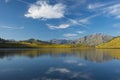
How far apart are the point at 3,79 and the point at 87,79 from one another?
533 inches

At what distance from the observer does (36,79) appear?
27.2m

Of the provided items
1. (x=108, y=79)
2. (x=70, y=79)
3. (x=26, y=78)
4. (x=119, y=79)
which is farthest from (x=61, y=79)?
(x=119, y=79)

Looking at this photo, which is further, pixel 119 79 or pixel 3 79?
pixel 119 79

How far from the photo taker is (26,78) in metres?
28.0

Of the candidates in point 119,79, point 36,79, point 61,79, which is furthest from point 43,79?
point 119,79

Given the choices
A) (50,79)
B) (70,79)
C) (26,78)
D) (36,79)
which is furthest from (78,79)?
(26,78)

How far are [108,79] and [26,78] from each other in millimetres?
13594

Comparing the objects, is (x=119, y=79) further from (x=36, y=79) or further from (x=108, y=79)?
(x=36, y=79)

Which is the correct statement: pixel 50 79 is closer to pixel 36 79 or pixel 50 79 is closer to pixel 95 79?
pixel 36 79

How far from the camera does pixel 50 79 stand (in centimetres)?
2752

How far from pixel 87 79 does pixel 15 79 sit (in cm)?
1168

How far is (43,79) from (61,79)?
2.89 meters

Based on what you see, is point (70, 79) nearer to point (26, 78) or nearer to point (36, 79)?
point (36, 79)

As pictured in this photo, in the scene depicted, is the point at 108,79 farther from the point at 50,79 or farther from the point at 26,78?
the point at 26,78
